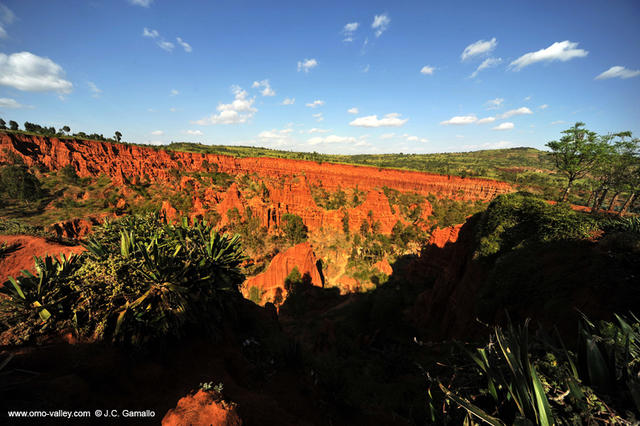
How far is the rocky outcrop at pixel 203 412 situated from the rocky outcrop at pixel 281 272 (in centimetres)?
2621

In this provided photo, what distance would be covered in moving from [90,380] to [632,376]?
8365 mm

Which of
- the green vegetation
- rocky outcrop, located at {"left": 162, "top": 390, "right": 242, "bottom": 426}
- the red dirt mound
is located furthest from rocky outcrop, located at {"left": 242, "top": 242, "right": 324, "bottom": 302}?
rocky outcrop, located at {"left": 162, "top": 390, "right": 242, "bottom": 426}

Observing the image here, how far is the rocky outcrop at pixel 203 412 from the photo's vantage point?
11.2 ft

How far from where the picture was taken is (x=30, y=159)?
150 ft

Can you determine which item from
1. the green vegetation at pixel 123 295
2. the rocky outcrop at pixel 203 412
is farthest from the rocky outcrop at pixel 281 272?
the rocky outcrop at pixel 203 412

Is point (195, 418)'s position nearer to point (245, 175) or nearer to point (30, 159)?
point (245, 175)

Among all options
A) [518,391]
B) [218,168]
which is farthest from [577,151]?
[218,168]

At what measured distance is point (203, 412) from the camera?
356 centimetres

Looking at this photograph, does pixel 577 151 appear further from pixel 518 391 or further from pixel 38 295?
pixel 38 295

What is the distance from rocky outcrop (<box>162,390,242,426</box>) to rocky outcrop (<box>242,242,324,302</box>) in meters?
26.2

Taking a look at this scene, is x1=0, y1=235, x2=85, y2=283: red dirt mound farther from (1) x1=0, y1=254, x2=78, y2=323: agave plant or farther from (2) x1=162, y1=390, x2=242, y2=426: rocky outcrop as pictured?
(2) x1=162, y1=390, x2=242, y2=426: rocky outcrop

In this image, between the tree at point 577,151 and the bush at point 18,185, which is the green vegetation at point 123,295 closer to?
the tree at point 577,151

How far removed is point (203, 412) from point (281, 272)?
1060 inches

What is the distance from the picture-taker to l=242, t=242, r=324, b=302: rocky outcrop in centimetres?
2925
